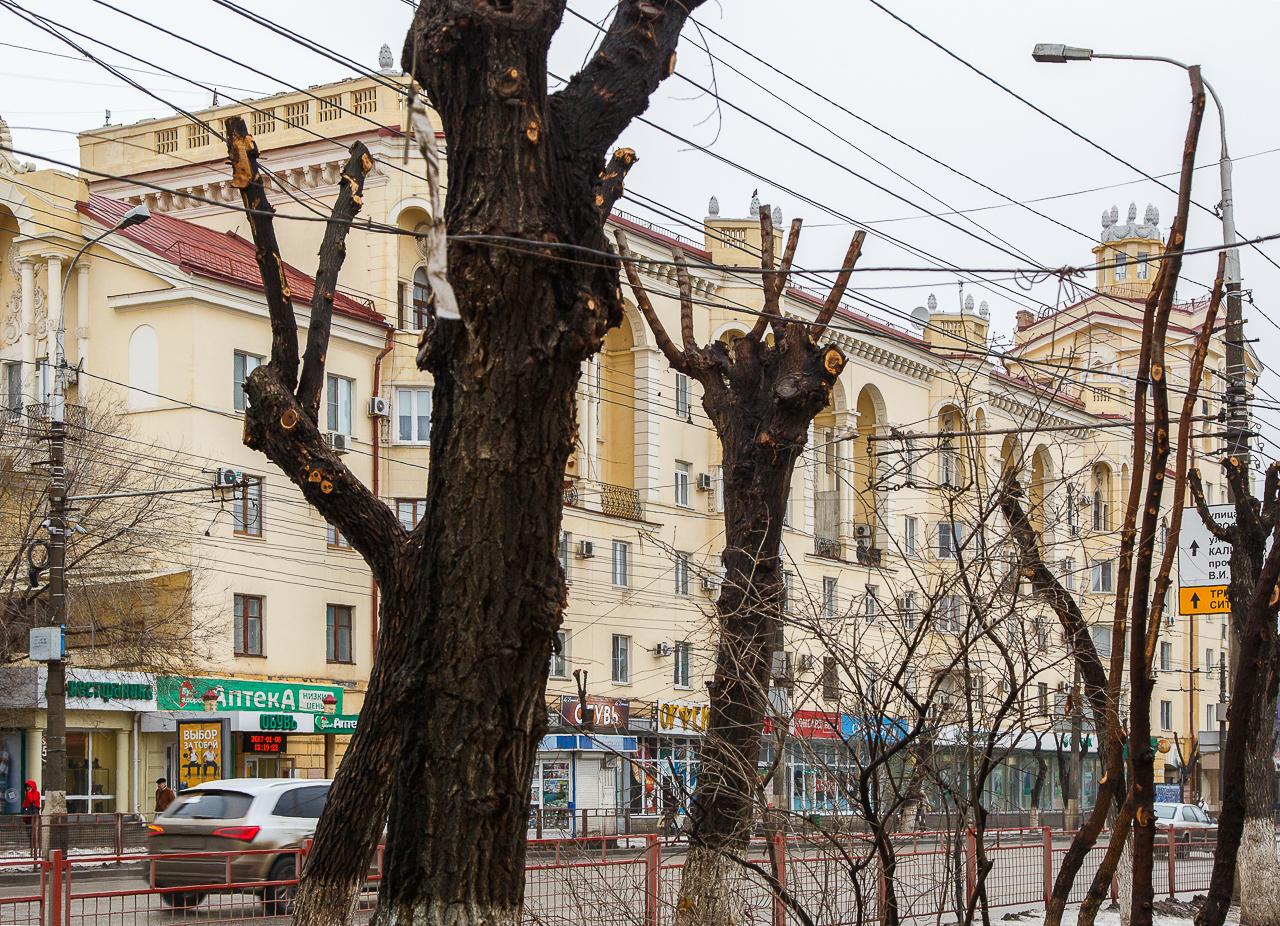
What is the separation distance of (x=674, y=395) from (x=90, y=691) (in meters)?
19.8

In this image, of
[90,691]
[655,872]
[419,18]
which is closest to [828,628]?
[419,18]

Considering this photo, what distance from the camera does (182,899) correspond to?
45.6 ft

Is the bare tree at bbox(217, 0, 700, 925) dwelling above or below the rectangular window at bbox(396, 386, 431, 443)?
below

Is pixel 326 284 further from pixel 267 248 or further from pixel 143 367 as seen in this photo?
pixel 143 367

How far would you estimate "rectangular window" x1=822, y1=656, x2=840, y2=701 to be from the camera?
26.2 feet

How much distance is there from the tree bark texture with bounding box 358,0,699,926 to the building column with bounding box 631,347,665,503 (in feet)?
130

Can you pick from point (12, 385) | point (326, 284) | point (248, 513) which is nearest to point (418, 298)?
point (248, 513)

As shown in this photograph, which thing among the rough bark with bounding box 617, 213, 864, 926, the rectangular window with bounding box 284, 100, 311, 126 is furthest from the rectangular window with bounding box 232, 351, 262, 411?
the rough bark with bounding box 617, 213, 864, 926

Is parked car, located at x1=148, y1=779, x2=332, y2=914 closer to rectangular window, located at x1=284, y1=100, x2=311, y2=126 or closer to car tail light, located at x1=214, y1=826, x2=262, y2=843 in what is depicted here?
car tail light, located at x1=214, y1=826, x2=262, y2=843

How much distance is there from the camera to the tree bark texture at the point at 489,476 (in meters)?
6.61

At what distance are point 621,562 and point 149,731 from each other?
13744 millimetres

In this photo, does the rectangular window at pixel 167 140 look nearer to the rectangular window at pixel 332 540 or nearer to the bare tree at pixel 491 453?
the rectangular window at pixel 332 540

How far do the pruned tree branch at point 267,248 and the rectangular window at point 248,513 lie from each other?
2626 centimetres

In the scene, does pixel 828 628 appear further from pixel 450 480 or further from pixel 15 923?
pixel 15 923
